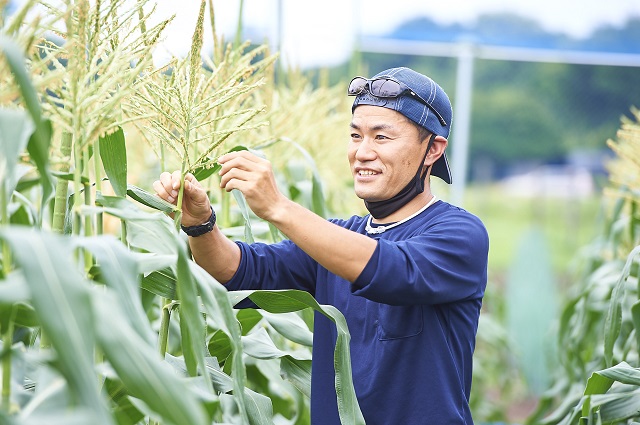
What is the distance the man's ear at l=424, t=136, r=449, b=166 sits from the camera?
85.3 inches

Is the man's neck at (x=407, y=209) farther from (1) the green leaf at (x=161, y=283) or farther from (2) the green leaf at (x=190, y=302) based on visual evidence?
(2) the green leaf at (x=190, y=302)

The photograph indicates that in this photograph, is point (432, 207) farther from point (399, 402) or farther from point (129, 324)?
point (129, 324)

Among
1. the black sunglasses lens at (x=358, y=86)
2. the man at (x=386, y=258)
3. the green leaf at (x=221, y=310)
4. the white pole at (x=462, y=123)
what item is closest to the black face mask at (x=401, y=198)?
the man at (x=386, y=258)

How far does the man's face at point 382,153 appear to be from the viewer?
2057mm

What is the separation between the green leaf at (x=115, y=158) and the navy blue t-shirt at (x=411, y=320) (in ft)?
1.54

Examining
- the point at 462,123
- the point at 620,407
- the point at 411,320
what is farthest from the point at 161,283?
the point at 462,123

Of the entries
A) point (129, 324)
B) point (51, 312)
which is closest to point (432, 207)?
point (129, 324)

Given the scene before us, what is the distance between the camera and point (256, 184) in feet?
5.76

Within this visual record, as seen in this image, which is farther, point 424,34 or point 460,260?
point 424,34

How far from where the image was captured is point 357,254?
1.77 m

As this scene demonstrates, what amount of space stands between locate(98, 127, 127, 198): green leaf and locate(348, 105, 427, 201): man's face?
1.93ft

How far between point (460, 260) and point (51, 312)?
111cm

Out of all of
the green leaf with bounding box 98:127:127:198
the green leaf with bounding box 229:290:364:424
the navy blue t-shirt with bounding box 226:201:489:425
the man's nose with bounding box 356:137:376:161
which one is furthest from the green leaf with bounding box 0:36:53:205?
the man's nose with bounding box 356:137:376:161

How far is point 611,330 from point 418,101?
814 mm
